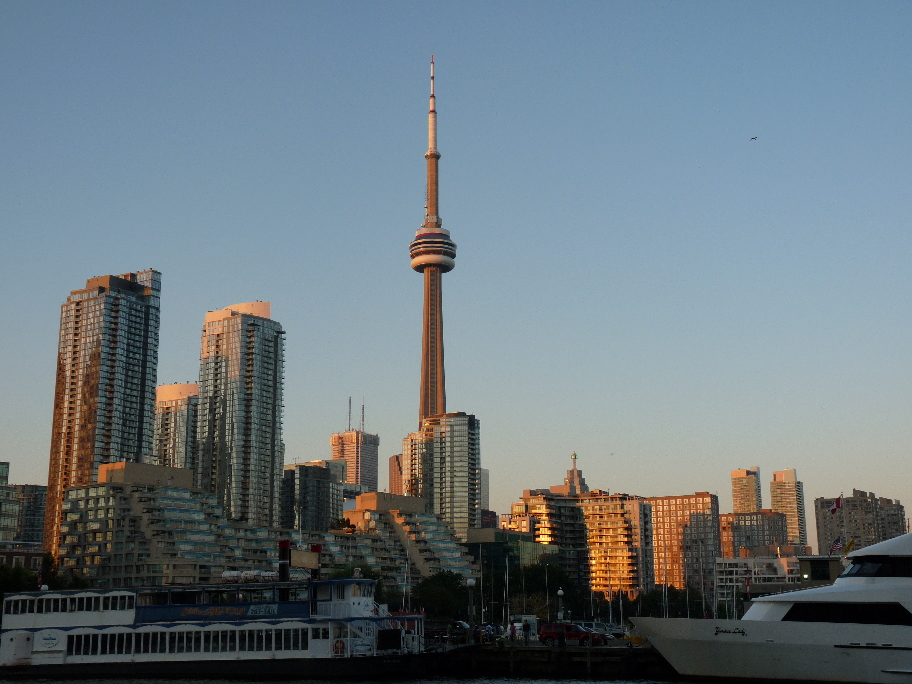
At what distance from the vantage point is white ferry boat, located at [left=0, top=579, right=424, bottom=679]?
73625 mm

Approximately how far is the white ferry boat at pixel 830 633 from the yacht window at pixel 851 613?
52mm

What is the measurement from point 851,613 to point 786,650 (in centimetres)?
410

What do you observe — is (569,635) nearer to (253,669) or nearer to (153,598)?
(253,669)

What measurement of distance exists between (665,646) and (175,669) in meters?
33.6

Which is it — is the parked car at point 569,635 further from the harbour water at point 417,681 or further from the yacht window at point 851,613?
the yacht window at point 851,613

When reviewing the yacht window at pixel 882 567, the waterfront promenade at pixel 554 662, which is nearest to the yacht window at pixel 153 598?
the waterfront promenade at pixel 554 662

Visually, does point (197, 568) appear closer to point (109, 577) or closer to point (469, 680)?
point (109, 577)

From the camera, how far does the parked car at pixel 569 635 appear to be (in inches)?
3327

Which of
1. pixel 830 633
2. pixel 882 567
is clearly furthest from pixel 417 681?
pixel 882 567

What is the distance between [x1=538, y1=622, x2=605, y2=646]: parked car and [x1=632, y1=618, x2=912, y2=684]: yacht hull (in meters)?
17.7

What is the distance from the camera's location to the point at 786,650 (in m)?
60.7

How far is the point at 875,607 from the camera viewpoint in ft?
193

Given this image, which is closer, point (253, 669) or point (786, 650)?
point (786, 650)

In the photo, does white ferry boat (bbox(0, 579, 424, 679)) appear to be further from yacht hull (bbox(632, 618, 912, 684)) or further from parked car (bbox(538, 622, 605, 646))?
yacht hull (bbox(632, 618, 912, 684))
